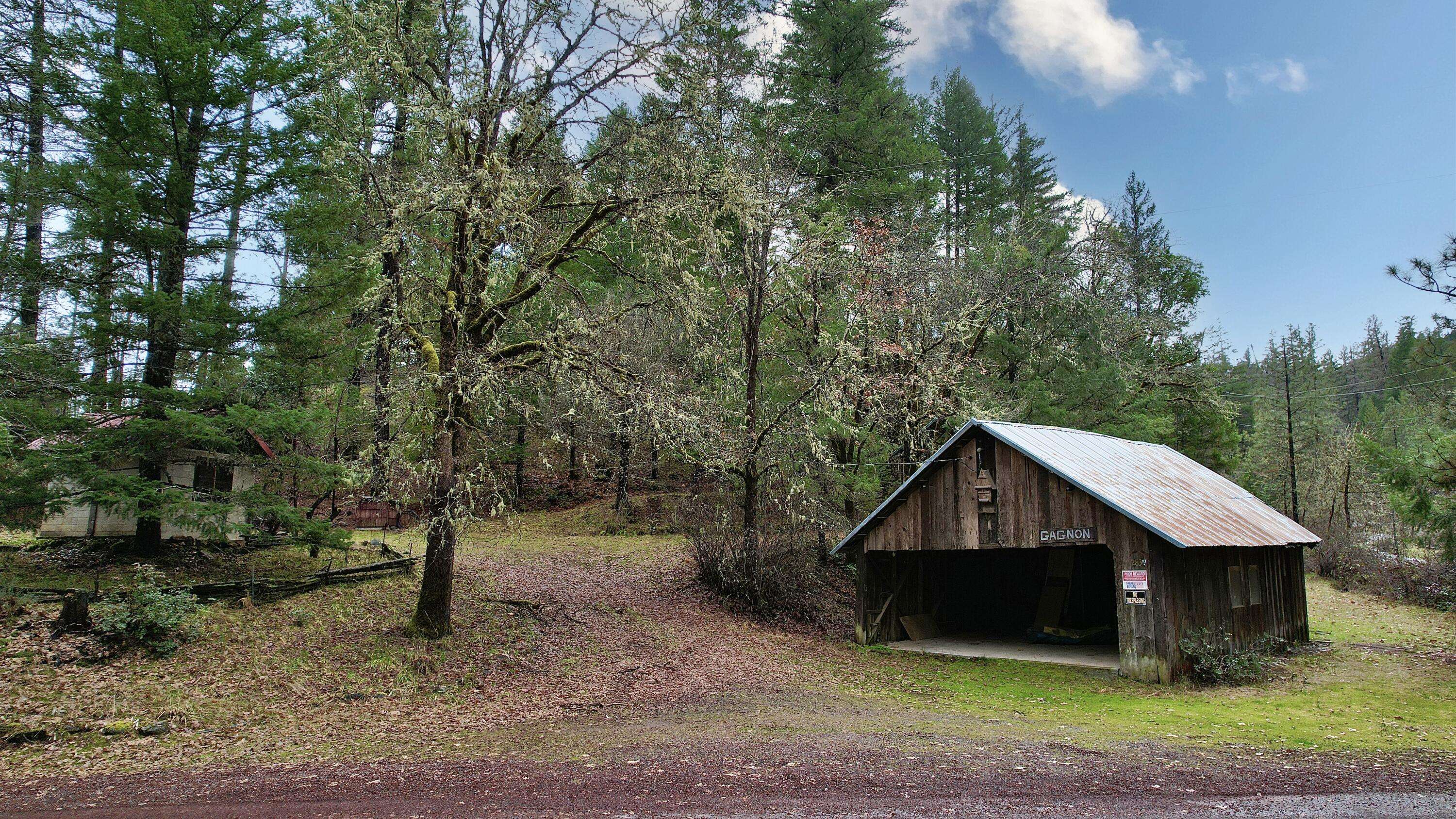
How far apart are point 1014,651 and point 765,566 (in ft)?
16.3

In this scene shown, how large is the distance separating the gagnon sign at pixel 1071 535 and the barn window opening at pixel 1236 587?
3084 mm

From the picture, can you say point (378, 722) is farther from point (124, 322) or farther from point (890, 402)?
point (890, 402)

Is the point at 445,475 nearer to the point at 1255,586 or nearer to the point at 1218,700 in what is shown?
the point at 1218,700

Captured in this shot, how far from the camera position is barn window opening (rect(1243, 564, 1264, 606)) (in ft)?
43.9

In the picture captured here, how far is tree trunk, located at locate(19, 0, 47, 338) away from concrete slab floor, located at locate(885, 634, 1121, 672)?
14.2 m

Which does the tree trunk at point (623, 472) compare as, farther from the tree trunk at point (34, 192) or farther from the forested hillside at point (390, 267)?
the tree trunk at point (34, 192)

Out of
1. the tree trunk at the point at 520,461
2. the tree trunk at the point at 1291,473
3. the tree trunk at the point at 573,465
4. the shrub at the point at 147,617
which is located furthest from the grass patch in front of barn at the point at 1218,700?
the tree trunk at the point at 1291,473

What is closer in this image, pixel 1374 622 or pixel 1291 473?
pixel 1374 622

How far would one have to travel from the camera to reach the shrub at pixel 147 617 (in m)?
8.86

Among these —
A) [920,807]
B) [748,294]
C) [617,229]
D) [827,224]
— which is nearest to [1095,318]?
[827,224]

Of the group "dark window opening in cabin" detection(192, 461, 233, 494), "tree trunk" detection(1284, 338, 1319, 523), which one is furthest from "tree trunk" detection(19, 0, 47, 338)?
"tree trunk" detection(1284, 338, 1319, 523)

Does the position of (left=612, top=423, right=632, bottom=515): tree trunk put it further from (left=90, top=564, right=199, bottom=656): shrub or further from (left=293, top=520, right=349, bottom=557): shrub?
(left=90, top=564, right=199, bottom=656): shrub

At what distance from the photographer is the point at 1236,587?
42.2 ft

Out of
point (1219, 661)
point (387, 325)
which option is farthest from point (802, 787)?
point (387, 325)
